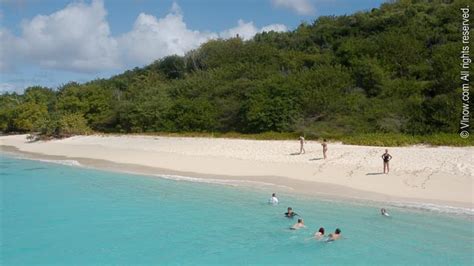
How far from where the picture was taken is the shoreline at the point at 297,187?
62.0 feet

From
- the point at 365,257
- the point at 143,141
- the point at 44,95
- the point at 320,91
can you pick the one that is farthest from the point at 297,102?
the point at 44,95

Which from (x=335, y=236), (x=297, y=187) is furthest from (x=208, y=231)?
(x=297, y=187)

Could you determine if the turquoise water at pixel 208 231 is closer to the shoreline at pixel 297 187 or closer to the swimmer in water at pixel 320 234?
the swimmer in water at pixel 320 234

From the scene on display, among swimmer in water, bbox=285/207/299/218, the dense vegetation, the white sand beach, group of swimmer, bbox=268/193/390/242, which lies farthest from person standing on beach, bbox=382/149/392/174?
the dense vegetation

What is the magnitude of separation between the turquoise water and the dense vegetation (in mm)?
15229

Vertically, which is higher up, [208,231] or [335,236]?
[335,236]

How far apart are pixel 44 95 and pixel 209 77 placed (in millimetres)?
44943

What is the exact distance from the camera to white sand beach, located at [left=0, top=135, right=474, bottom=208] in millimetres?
21031

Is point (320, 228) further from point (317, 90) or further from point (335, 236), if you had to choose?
point (317, 90)

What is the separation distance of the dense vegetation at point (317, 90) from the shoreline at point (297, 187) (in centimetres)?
1091

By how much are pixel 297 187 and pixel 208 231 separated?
24.8 feet

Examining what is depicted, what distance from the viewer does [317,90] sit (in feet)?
137

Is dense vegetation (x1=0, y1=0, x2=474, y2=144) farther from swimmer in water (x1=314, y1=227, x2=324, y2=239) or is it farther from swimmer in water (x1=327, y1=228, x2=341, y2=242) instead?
swimmer in water (x1=314, y1=227, x2=324, y2=239)

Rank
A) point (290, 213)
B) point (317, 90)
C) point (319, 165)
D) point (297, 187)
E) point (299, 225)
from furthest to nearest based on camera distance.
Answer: point (317, 90)
point (319, 165)
point (297, 187)
point (290, 213)
point (299, 225)
